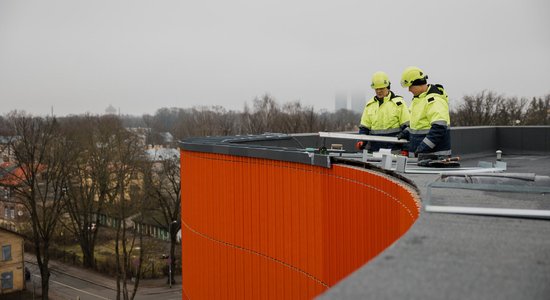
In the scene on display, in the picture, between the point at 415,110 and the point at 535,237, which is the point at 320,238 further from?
the point at 535,237

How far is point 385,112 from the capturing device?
11906 millimetres

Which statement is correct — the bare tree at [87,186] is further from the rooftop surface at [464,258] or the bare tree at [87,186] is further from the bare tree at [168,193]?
the rooftop surface at [464,258]

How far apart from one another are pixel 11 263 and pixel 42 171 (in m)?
7.45

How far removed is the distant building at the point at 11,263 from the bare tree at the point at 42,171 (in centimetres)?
281

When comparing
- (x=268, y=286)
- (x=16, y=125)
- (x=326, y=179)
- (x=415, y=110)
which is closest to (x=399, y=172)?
(x=326, y=179)

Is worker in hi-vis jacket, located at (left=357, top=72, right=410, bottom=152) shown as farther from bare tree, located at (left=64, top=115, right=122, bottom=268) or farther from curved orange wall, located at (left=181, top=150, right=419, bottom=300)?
bare tree, located at (left=64, top=115, right=122, bottom=268)

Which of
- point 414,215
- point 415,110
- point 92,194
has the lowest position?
point 92,194

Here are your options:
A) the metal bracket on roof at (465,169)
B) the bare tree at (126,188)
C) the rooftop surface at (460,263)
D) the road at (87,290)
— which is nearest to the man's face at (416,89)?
the metal bracket on roof at (465,169)

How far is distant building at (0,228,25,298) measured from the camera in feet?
143

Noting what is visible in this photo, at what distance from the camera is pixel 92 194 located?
48.1 m

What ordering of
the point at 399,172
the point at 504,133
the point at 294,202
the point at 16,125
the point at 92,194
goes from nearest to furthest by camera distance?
the point at 399,172, the point at 294,202, the point at 504,133, the point at 16,125, the point at 92,194

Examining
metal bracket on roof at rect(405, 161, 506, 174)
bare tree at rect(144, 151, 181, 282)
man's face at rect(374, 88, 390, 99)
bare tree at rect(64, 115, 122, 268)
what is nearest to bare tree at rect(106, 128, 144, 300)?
bare tree at rect(64, 115, 122, 268)

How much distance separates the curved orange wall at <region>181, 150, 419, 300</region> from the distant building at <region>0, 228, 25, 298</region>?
35037 mm

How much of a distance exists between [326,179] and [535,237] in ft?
15.9
